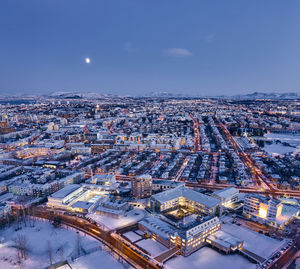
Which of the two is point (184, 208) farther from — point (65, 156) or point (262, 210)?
point (65, 156)

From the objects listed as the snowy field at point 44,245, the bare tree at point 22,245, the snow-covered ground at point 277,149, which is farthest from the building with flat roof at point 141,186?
the snow-covered ground at point 277,149

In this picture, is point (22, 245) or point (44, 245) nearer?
point (22, 245)

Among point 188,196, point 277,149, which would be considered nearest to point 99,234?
point 188,196

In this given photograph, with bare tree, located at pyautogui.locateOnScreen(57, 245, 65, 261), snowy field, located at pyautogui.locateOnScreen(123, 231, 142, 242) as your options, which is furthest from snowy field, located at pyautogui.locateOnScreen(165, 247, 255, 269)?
bare tree, located at pyautogui.locateOnScreen(57, 245, 65, 261)

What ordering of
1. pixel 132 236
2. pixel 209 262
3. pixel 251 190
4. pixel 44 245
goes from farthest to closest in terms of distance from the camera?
pixel 251 190
pixel 132 236
pixel 44 245
pixel 209 262

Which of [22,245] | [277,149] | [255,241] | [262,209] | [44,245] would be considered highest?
[277,149]

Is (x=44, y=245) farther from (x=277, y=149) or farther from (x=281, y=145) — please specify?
(x=281, y=145)
